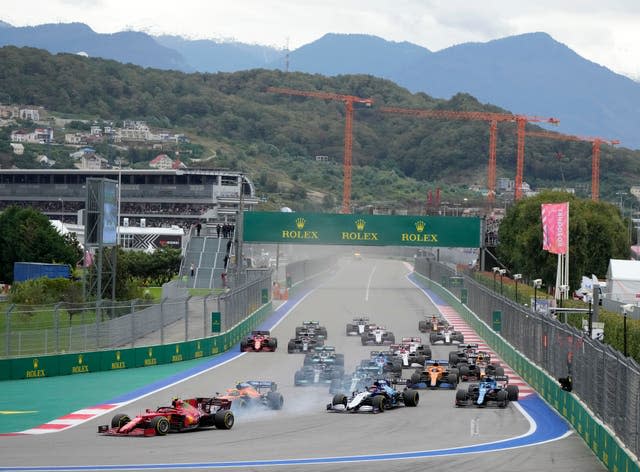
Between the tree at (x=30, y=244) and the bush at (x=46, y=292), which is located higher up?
the tree at (x=30, y=244)

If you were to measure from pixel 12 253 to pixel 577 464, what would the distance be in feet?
240

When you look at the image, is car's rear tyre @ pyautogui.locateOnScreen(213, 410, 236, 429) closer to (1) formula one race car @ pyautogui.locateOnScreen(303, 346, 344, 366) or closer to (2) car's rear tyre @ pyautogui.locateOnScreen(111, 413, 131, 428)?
(2) car's rear tyre @ pyautogui.locateOnScreen(111, 413, 131, 428)

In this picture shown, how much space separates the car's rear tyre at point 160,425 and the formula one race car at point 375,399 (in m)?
5.16

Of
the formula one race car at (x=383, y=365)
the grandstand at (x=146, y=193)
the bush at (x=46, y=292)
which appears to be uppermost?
the grandstand at (x=146, y=193)

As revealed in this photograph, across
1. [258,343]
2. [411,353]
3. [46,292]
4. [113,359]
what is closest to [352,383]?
[411,353]

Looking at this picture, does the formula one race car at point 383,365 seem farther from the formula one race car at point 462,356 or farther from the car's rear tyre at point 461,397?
the car's rear tyre at point 461,397

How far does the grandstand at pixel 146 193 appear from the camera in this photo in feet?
564

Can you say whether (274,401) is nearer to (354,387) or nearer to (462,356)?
(354,387)

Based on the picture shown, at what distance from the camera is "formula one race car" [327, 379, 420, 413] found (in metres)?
28.2

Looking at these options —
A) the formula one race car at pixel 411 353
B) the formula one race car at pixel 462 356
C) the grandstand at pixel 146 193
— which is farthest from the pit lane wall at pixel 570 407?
the grandstand at pixel 146 193

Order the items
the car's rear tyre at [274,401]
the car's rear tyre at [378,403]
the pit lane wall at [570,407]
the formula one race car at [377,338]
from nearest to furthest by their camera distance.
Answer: the pit lane wall at [570,407]
the car's rear tyre at [378,403]
the car's rear tyre at [274,401]
the formula one race car at [377,338]

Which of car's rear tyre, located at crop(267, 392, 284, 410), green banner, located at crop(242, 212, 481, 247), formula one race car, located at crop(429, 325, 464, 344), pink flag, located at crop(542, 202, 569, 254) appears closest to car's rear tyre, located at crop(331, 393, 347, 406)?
car's rear tyre, located at crop(267, 392, 284, 410)

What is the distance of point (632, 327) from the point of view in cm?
3628

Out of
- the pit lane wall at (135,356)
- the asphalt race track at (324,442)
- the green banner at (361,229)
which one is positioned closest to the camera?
the asphalt race track at (324,442)
